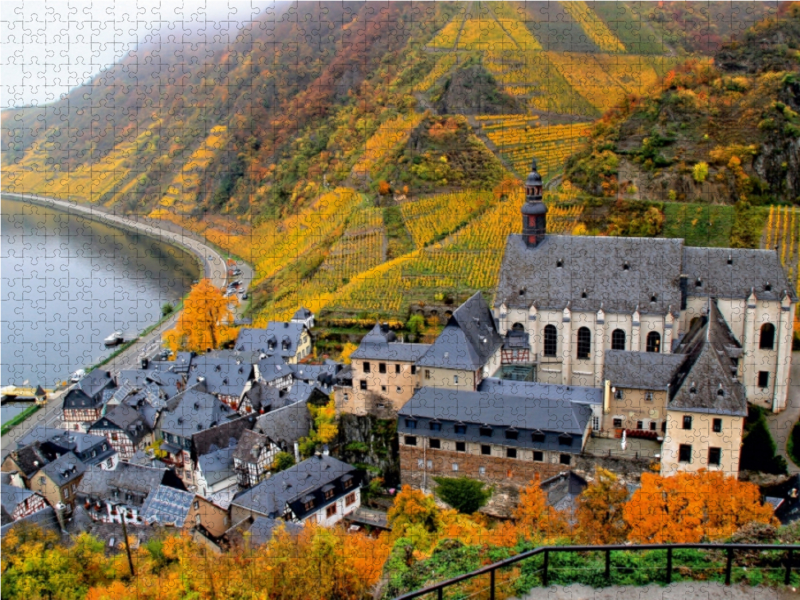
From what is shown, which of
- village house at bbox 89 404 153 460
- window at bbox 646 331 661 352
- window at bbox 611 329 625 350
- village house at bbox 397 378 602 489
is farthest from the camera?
village house at bbox 89 404 153 460

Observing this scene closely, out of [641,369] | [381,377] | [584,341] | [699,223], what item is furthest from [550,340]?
[699,223]

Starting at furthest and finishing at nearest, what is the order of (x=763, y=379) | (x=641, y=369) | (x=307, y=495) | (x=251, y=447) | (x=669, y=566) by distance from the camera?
(x=251, y=447), (x=763, y=379), (x=307, y=495), (x=641, y=369), (x=669, y=566)

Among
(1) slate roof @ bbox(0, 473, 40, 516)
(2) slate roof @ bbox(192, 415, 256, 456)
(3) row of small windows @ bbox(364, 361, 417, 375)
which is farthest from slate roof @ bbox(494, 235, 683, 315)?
(1) slate roof @ bbox(0, 473, 40, 516)

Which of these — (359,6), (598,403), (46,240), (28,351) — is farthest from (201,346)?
(359,6)

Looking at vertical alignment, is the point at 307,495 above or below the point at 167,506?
above

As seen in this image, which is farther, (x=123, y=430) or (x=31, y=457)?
(x=123, y=430)

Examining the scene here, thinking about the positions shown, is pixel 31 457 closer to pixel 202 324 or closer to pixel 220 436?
A: pixel 220 436

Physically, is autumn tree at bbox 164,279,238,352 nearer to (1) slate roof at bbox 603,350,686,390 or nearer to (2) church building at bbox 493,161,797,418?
(2) church building at bbox 493,161,797,418
